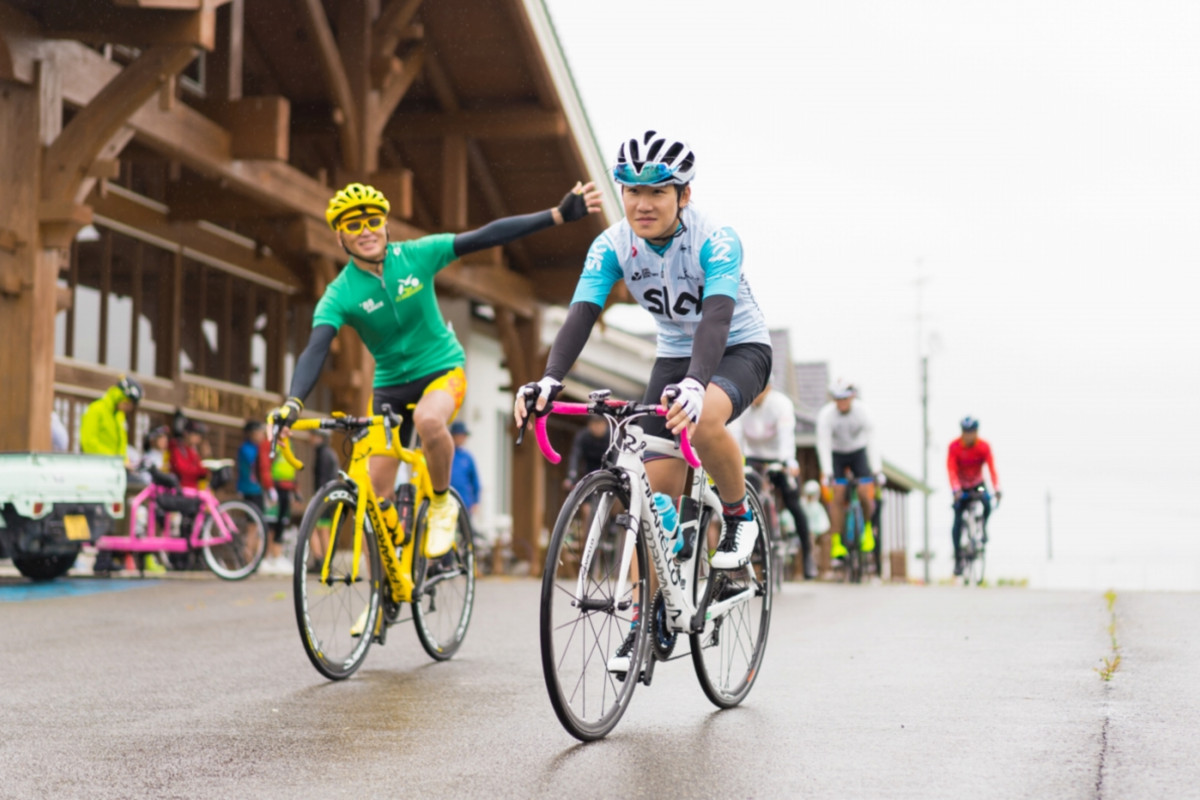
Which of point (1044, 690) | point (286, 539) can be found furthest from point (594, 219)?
point (1044, 690)

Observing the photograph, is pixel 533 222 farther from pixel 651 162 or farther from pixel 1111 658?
pixel 1111 658

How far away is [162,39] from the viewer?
12.2 meters

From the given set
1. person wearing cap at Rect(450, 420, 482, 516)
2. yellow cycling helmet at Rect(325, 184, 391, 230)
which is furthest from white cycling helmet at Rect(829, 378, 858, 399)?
yellow cycling helmet at Rect(325, 184, 391, 230)

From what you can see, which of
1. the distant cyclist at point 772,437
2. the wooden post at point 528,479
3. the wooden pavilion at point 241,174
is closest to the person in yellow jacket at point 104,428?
the wooden pavilion at point 241,174

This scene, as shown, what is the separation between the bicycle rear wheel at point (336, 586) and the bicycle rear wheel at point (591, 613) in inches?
64.9

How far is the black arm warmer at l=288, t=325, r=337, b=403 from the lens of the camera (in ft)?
21.3

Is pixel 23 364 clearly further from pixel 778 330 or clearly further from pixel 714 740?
pixel 778 330

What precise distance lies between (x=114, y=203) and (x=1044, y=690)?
44.8ft

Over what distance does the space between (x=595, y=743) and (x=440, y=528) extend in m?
2.58

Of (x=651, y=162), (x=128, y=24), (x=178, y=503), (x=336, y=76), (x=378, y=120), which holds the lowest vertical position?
(x=178, y=503)

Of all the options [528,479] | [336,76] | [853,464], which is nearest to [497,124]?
[336,76]

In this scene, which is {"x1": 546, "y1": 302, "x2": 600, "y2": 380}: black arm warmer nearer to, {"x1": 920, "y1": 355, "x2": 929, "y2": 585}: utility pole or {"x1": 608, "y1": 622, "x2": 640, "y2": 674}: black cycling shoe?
{"x1": 608, "y1": 622, "x2": 640, "y2": 674}: black cycling shoe

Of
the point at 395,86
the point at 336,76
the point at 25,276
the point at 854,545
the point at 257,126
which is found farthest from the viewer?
the point at 395,86

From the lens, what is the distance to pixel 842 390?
50.4 ft
